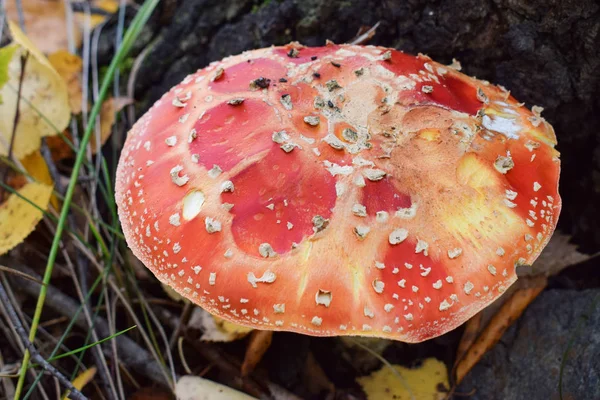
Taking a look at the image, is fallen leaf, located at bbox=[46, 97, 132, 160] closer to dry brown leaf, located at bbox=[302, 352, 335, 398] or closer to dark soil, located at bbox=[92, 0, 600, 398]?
dark soil, located at bbox=[92, 0, 600, 398]

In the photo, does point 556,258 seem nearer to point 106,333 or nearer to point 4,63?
point 106,333

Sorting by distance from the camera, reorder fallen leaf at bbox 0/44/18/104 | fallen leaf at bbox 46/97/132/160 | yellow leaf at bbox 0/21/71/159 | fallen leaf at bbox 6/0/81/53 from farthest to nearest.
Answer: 1. fallen leaf at bbox 6/0/81/53
2. fallen leaf at bbox 46/97/132/160
3. yellow leaf at bbox 0/21/71/159
4. fallen leaf at bbox 0/44/18/104

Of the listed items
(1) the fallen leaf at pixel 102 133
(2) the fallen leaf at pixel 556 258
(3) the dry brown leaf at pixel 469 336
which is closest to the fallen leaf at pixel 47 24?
(1) the fallen leaf at pixel 102 133

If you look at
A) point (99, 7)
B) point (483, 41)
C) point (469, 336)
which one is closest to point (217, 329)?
point (469, 336)

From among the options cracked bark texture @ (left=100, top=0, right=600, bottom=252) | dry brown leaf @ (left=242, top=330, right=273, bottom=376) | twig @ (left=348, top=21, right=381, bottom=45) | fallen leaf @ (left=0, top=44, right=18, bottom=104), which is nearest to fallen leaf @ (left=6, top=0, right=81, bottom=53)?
cracked bark texture @ (left=100, top=0, right=600, bottom=252)

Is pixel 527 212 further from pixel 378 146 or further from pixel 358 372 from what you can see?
pixel 358 372

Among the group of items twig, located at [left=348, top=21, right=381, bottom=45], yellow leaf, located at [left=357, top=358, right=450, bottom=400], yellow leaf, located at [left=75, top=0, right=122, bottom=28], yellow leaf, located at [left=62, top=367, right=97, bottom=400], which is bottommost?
yellow leaf, located at [left=357, top=358, right=450, bottom=400]
